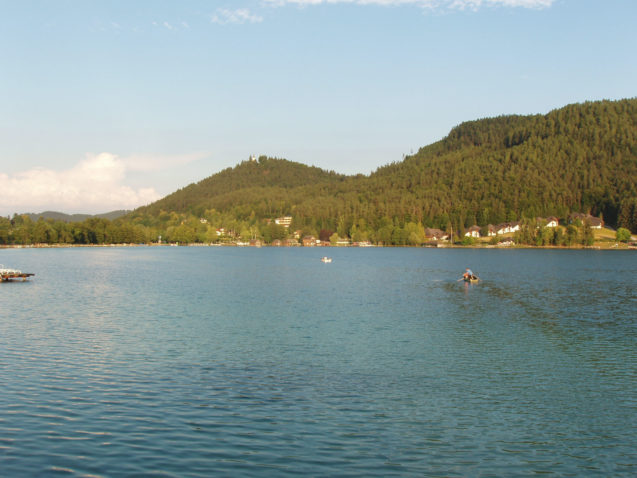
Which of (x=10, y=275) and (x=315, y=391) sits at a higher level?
(x=10, y=275)

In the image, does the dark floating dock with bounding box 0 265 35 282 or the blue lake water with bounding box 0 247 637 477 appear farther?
the dark floating dock with bounding box 0 265 35 282

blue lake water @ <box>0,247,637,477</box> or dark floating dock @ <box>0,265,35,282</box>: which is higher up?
dark floating dock @ <box>0,265,35,282</box>

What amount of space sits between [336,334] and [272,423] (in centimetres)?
1636

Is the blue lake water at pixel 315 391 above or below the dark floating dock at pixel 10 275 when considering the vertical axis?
below

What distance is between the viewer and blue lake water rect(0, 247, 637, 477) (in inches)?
578

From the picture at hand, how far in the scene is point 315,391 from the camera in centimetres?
2080

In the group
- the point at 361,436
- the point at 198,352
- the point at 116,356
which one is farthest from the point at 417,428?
the point at 116,356

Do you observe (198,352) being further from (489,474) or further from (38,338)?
(489,474)

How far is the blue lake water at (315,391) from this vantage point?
1469 centimetres

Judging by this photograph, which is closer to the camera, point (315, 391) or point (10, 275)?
point (315, 391)

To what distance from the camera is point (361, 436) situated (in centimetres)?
1627

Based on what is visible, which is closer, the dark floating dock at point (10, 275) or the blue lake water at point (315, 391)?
the blue lake water at point (315, 391)

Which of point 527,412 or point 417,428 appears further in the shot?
point 527,412

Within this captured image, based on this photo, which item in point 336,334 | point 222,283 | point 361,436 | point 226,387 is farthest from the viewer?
point 222,283
